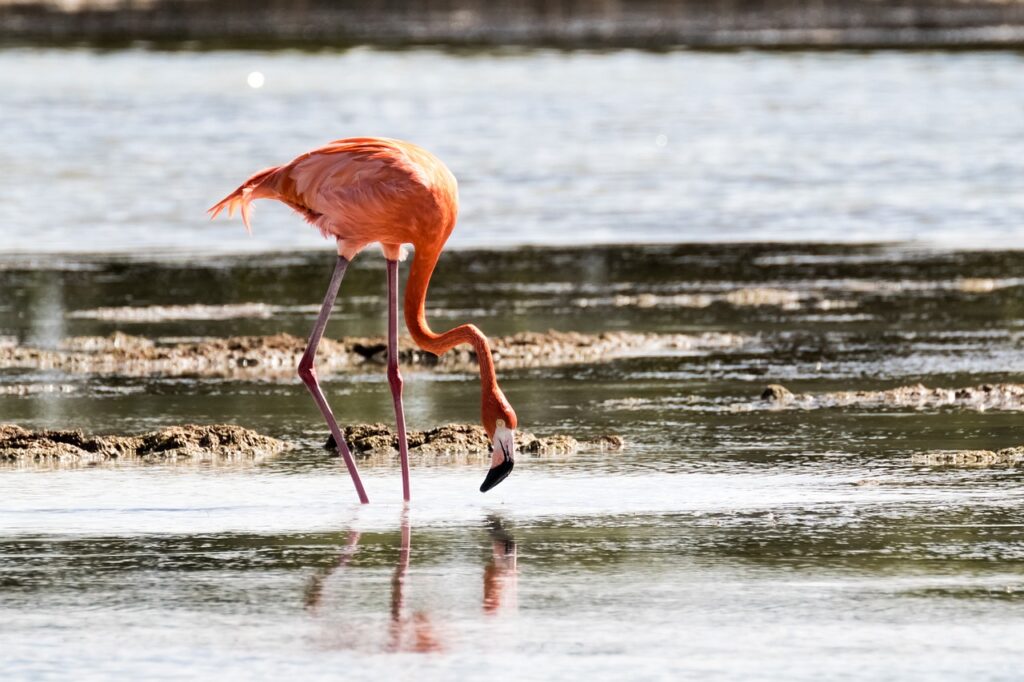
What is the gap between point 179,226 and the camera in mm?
19312

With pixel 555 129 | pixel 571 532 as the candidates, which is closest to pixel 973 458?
pixel 571 532

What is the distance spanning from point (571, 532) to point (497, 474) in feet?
1.30

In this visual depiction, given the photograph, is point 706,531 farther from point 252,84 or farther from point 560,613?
point 252,84

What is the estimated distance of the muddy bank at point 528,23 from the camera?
64.9m

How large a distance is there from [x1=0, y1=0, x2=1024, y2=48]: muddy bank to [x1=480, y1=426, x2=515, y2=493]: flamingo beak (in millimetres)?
51256

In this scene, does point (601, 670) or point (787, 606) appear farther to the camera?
point (787, 606)

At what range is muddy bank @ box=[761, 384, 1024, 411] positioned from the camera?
10062 millimetres

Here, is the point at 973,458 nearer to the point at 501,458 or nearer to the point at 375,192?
the point at 501,458

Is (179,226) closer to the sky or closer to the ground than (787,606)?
closer to the sky

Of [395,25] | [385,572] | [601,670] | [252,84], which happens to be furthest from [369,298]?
[395,25]

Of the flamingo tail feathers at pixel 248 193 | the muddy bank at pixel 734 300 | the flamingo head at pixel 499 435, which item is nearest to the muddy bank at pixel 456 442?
the flamingo tail feathers at pixel 248 193

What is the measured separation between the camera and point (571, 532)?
734 cm

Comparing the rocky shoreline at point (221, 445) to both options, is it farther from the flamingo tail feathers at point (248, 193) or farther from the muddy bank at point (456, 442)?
the flamingo tail feathers at point (248, 193)

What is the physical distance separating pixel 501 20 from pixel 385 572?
73.3 metres
